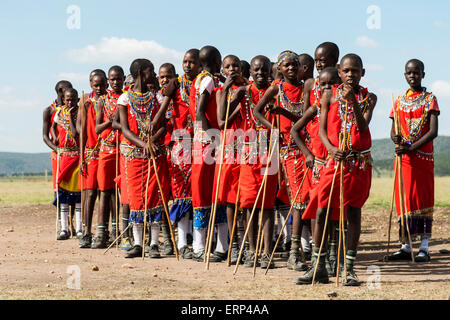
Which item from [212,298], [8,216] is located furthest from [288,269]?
[8,216]

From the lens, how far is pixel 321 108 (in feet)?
23.1

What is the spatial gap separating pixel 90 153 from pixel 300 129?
4.30 meters

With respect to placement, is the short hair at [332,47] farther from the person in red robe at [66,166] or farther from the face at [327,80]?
the person in red robe at [66,166]

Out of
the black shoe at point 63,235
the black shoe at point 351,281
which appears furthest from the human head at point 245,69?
the black shoe at point 63,235

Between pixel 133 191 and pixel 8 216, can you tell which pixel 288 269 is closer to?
pixel 133 191

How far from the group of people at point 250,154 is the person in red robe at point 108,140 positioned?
2 cm

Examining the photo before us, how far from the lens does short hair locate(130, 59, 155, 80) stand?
29.5 ft

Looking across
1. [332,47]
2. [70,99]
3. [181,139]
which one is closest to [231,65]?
[332,47]

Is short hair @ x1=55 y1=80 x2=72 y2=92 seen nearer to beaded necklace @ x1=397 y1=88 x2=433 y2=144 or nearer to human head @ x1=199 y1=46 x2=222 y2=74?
human head @ x1=199 y1=46 x2=222 y2=74

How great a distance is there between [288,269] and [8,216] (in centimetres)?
1087

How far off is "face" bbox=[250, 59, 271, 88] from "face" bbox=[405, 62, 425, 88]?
7.77ft

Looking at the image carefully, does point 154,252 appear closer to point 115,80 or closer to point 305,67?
point 115,80

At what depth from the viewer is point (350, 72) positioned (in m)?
6.84

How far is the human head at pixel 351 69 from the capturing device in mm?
6836
